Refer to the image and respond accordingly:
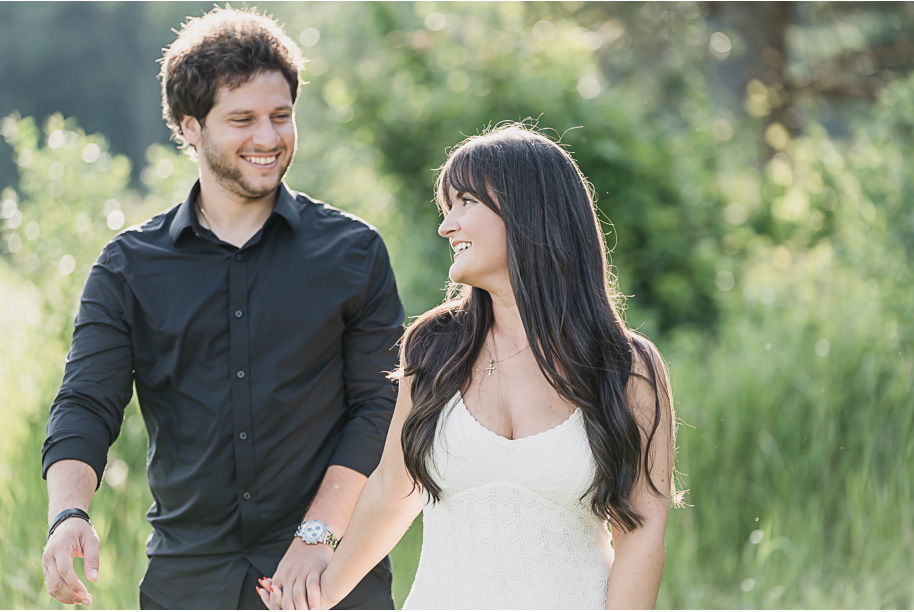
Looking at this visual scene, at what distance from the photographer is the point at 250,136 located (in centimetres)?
277

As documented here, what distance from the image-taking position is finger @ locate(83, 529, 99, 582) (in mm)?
2203

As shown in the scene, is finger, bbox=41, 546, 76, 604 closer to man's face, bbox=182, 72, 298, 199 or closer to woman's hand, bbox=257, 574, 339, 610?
woman's hand, bbox=257, 574, 339, 610

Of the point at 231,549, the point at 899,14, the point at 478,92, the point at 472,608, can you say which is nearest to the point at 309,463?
the point at 231,549

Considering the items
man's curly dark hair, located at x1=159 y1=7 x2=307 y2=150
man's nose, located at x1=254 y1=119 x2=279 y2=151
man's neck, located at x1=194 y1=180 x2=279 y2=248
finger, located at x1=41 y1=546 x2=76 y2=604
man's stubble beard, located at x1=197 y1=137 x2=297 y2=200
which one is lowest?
finger, located at x1=41 y1=546 x2=76 y2=604

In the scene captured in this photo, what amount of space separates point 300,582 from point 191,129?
4.53ft

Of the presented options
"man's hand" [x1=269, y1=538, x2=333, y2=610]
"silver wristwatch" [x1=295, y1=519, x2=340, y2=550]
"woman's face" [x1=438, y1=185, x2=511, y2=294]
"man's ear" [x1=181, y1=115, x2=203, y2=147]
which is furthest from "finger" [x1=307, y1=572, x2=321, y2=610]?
"man's ear" [x1=181, y1=115, x2=203, y2=147]

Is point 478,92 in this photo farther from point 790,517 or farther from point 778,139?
point 778,139

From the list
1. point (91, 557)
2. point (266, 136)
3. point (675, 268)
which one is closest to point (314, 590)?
point (91, 557)

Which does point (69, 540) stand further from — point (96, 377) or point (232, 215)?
point (232, 215)

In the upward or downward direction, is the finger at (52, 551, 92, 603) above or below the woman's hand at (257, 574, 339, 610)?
above

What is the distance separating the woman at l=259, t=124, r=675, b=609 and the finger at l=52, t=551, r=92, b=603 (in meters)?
0.79

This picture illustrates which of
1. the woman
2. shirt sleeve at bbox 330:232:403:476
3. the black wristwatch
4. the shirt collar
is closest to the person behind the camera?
the woman

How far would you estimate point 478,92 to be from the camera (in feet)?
21.2

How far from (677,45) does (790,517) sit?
8977 mm
